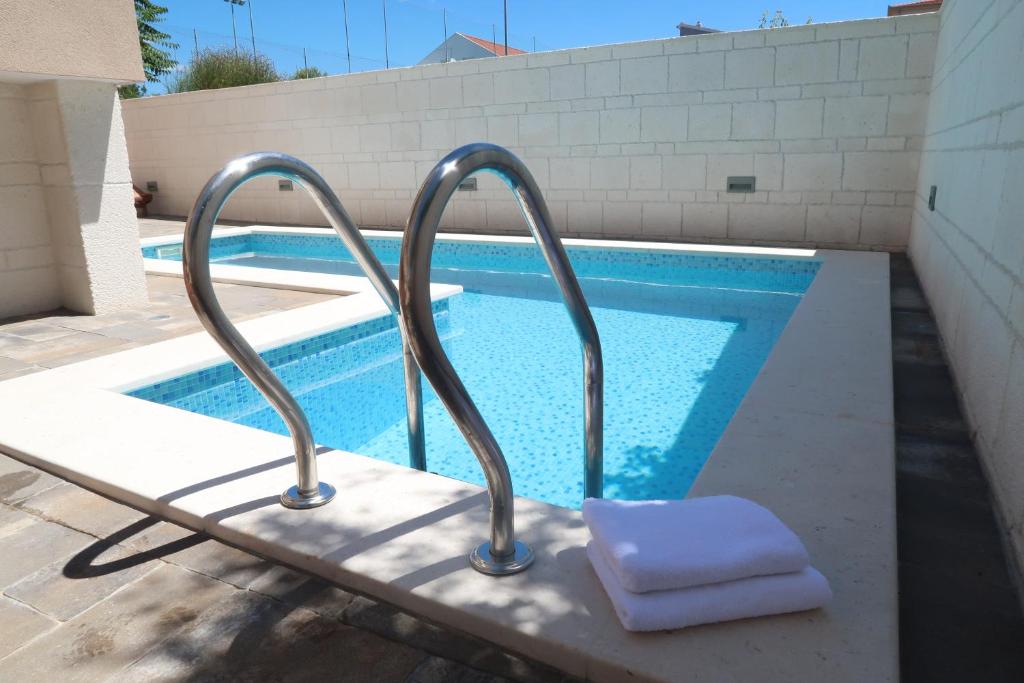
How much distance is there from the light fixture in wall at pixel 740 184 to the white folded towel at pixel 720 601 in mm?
6518

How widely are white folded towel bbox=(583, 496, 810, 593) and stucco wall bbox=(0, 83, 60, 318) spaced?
4738mm

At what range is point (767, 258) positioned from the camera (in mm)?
6203

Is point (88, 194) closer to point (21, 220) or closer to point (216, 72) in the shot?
point (21, 220)

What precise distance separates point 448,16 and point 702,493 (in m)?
30.9

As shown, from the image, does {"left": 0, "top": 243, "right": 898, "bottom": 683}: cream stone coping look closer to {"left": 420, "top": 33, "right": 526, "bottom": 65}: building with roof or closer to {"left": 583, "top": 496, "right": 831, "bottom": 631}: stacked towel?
{"left": 583, "top": 496, "right": 831, "bottom": 631}: stacked towel

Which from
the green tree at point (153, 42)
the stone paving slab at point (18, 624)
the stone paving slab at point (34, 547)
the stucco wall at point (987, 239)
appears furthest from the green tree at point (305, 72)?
the stone paving slab at point (18, 624)

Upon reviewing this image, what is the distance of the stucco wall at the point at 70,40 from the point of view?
3.83m

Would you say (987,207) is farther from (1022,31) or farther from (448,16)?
(448,16)

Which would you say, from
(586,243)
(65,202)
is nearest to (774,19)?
(586,243)

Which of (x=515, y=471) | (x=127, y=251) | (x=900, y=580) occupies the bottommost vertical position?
(x=515, y=471)

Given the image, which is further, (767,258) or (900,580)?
(767,258)

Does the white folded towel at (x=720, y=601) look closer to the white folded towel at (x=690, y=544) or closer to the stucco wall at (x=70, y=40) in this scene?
the white folded towel at (x=690, y=544)

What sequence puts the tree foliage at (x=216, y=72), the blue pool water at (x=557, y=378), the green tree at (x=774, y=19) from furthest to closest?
the green tree at (x=774, y=19), the tree foliage at (x=216, y=72), the blue pool water at (x=557, y=378)

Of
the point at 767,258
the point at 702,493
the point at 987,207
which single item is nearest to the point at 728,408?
the point at 987,207
